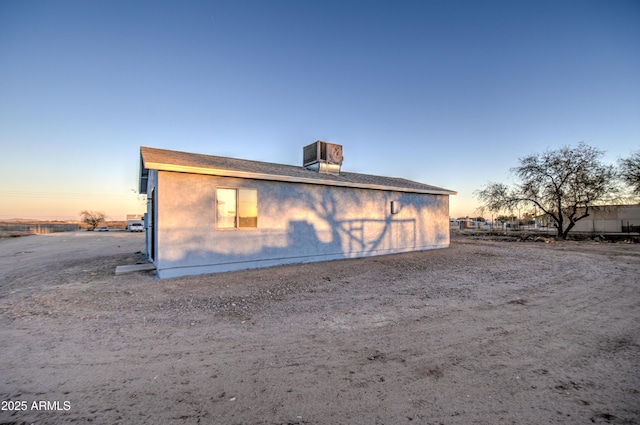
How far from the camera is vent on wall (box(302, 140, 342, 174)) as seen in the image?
35.7 ft

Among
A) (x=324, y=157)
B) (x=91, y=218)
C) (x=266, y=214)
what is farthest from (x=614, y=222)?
(x=91, y=218)

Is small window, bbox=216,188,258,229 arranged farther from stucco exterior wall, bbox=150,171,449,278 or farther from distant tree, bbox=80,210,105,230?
distant tree, bbox=80,210,105,230

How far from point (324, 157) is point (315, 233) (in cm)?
363

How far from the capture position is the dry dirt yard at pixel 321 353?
2.00m

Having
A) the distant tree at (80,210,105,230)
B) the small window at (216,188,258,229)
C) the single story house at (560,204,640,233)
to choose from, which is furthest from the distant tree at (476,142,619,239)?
the distant tree at (80,210,105,230)

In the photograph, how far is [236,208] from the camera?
7562 millimetres

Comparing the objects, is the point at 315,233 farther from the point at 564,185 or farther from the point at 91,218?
the point at 91,218

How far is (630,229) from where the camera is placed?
2741 centimetres

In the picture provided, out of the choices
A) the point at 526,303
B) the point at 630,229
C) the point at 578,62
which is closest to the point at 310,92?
the point at 578,62

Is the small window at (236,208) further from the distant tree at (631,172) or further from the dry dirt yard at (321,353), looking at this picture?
the distant tree at (631,172)

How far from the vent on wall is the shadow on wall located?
6.28 feet

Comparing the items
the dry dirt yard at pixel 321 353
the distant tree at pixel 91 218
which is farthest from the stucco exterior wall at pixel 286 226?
the distant tree at pixel 91 218

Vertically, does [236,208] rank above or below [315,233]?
above

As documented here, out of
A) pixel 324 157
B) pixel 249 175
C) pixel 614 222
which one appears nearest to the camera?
pixel 249 175
